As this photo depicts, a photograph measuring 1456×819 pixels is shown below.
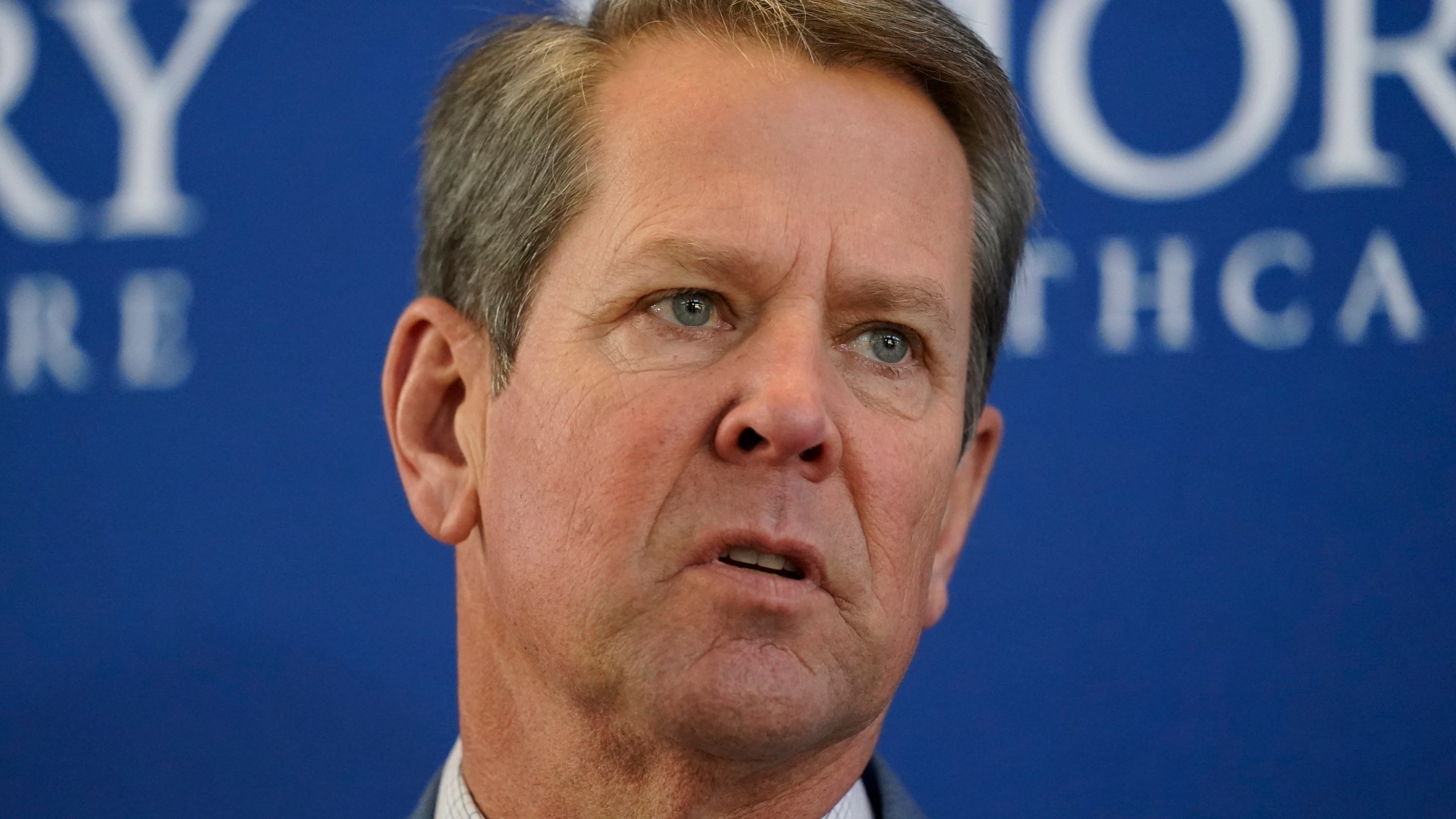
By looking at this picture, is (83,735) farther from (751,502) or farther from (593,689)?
(751,502)

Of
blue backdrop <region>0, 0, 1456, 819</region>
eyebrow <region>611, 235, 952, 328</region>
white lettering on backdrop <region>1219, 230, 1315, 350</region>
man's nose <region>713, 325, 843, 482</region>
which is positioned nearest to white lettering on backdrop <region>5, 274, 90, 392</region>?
blue backdrop <region>0, 0, 1456, 819</region>

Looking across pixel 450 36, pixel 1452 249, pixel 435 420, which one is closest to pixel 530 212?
pixel 435 420

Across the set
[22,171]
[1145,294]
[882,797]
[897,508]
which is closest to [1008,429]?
[1145,294]

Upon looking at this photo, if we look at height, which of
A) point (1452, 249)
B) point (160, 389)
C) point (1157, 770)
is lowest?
point (1157, 770)

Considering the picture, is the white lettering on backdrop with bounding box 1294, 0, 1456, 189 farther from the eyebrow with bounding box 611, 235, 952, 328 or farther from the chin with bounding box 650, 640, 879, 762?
the chin with bounding box 650, 640, 879, 762

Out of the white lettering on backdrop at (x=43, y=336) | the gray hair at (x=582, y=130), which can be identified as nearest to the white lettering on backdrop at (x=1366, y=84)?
the gray hair at (x=582, y=130)

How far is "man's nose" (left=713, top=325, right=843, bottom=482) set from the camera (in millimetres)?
1234

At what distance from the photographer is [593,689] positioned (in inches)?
52.4

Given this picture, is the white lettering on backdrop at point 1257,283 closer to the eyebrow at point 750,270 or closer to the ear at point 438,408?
→ the eyebrow at point 750,270

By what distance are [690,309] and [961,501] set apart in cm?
46

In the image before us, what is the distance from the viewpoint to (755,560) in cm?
127

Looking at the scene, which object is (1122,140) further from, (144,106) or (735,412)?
(144,106)

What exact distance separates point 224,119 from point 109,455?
56 cm

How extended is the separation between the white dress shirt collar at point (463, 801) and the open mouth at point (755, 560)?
363 millimetres
